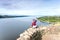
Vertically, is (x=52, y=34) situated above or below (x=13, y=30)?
above

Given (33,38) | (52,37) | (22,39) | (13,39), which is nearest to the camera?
(22,39)

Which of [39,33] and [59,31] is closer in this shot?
[39,33]

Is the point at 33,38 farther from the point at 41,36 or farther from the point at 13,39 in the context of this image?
the point at 13,39

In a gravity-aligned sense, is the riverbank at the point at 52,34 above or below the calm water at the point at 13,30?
above

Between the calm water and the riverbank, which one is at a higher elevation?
the riverbank

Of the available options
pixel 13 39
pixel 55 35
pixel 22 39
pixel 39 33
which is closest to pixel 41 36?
pixel 39 33

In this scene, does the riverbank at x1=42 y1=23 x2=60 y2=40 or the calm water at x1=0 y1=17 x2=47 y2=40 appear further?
the calm water at x1=0 y1=17 x2=47 y2=40

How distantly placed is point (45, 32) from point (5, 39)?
27.7ft

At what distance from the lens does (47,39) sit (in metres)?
7.16

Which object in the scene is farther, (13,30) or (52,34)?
(13,30)

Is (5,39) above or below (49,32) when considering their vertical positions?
below

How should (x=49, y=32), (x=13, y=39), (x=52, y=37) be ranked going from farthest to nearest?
(x=13, y=39)
(x=49, y=32)
(x=52, y=37)

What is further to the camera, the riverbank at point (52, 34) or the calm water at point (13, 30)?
the calm water at point (13, 30)

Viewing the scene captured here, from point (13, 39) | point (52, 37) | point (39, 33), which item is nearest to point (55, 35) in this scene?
point (52, 37)
